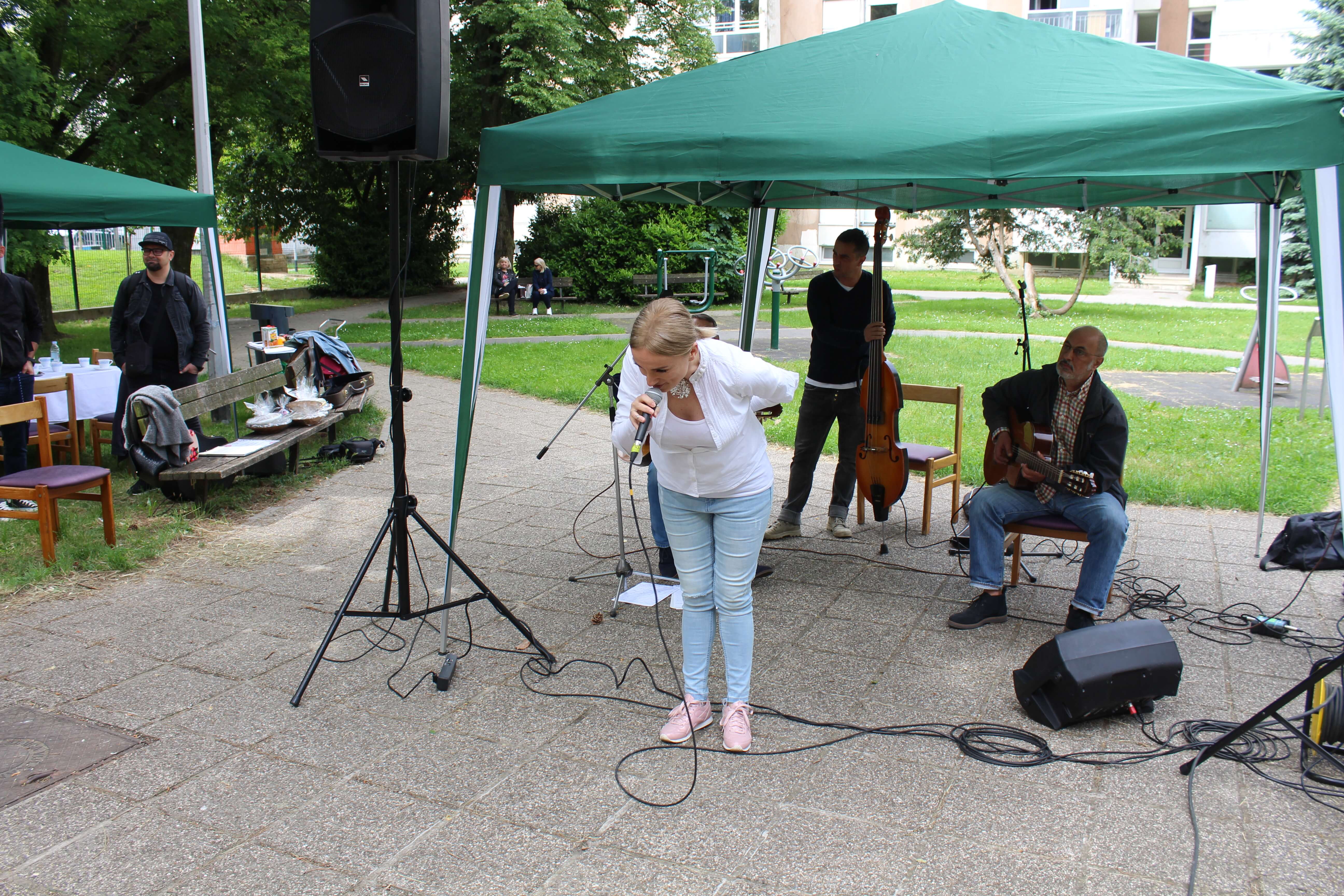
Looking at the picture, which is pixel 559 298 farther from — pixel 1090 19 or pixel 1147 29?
pixel 1147 29

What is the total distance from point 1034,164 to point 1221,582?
8.73ft

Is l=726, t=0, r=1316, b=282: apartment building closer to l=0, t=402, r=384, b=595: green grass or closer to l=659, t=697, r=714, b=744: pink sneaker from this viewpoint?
l=0, t=402, r=384, b=595: green grass

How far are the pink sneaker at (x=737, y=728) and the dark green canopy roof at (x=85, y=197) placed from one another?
657 cm

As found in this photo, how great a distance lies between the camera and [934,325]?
53.4 ft

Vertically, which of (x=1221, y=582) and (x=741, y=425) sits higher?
(x=741, y=425)

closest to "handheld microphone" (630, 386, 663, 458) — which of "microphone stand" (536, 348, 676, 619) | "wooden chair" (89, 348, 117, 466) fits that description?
"microphone stand" (536, 348, 676, 619)

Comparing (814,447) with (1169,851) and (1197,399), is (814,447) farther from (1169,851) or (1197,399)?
(1197,399)

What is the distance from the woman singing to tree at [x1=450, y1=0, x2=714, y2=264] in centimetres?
1553

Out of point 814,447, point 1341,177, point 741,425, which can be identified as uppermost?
point 1341,177

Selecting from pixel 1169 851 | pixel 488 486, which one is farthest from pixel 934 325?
pixel 1169 851

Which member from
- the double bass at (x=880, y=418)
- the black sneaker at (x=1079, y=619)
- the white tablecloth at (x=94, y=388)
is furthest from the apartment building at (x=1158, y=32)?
the black sneaker at (x=1079, y=619)

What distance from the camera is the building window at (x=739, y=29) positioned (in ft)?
112

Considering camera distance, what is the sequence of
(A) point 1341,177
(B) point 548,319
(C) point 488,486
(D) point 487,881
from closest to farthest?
(D) point 487,881
(A) point 1341,177
(C) point 488,486
(B) point 548,319

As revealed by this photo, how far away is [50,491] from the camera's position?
16.0 feet
